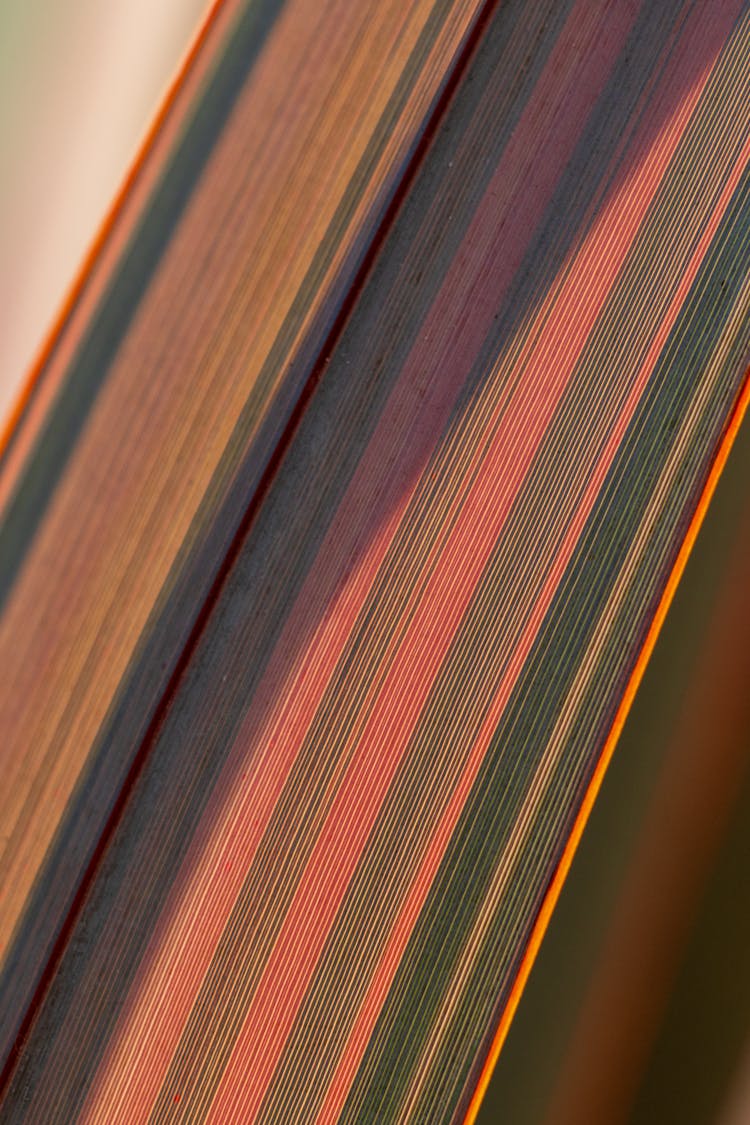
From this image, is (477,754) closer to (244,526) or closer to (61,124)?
(244,526)

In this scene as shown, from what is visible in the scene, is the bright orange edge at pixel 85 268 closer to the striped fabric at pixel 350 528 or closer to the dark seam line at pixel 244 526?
the striped fabric at pixel 350 528

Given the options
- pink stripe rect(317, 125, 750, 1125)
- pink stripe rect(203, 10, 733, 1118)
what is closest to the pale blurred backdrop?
pink stripe rect(203, 10, 733, 1118)

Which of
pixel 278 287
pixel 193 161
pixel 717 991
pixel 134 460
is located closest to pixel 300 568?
pixel 134 460

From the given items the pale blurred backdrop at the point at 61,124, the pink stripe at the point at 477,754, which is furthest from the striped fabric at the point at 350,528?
the pale blurred backdrop at the point at 61,124

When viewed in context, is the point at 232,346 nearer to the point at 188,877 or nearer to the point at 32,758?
the point at 32,758

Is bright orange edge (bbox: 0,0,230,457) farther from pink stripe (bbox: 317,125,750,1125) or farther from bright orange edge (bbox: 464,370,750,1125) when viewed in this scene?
bright orange edge (bbox: 464,370,750,1125)
